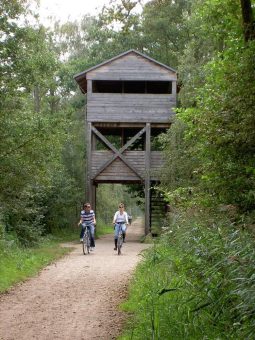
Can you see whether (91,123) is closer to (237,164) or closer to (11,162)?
(11,162)

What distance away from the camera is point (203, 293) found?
19.5 ft

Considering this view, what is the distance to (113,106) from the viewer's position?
82.4ft

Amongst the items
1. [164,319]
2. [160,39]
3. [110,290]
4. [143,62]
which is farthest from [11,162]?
[160,39]

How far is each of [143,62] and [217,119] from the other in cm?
1625

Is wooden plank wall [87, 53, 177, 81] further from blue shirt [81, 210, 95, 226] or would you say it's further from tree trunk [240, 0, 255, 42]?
tree trunk [240, 0, 255, 42]

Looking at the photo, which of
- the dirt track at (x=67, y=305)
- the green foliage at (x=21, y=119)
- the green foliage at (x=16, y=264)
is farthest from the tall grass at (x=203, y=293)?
the green foliage at (x=21, y=119)

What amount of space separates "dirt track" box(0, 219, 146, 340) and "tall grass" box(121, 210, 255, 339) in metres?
0.47

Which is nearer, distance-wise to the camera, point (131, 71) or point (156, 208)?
point (131, 71)

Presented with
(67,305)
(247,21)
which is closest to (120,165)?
(247,21)

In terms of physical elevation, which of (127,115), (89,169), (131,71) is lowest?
(89,169)

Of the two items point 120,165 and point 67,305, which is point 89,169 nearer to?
point 120,165

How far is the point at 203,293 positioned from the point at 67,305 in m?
3.13

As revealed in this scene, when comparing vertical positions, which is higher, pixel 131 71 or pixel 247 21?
pixel 131 71

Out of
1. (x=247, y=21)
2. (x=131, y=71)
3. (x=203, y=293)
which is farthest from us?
(x=131, y=71)
